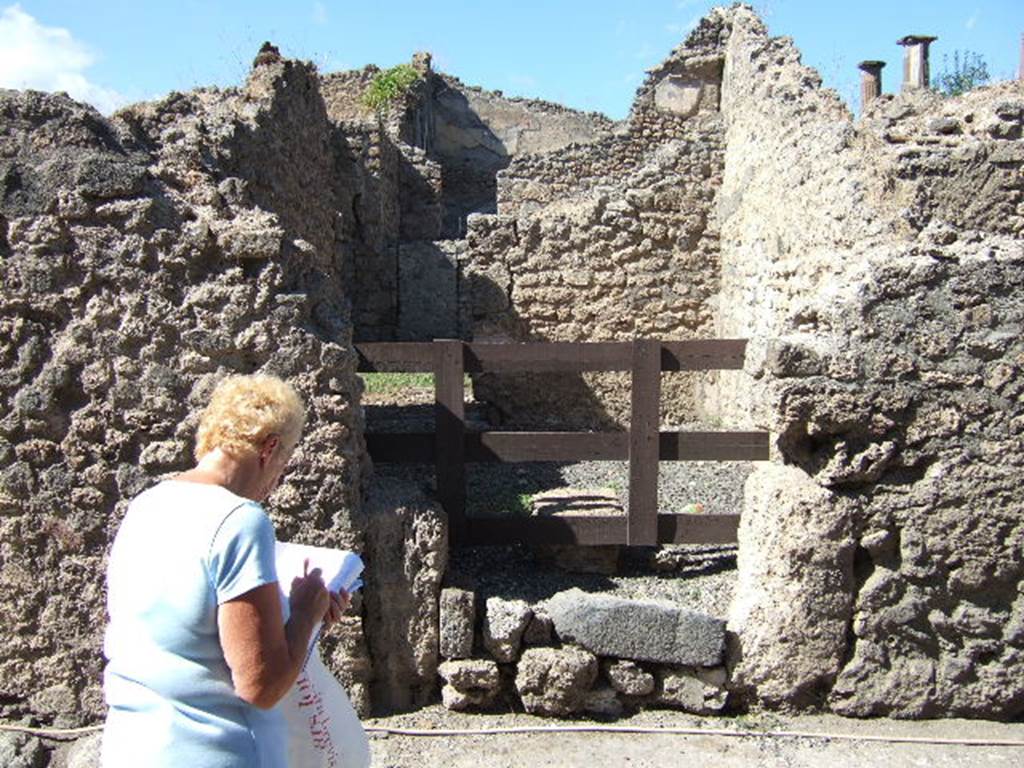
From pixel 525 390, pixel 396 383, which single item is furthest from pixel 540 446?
pixel 396 383

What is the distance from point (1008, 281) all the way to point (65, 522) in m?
4.12

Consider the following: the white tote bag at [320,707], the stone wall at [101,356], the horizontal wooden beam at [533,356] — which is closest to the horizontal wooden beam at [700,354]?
the horizontal wooden beam at [533,356]

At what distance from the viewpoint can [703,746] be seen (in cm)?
418

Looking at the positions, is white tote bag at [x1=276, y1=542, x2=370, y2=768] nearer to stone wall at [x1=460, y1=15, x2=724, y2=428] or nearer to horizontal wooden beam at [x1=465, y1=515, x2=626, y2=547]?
horizontal wooden beam at [x1=465, y1=515, x2=626, y2=547]

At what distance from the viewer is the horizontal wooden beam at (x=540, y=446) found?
4734mm

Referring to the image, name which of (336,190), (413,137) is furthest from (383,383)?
(413,137)

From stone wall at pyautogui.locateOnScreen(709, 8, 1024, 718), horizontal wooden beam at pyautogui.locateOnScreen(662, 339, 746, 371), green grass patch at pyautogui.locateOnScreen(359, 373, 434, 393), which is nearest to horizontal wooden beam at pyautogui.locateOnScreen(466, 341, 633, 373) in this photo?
horizontal wooden beam at pyautogui.locateOnScreen(662, 339, 746, 371)

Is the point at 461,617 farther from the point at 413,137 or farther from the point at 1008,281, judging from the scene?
the point at 413,137

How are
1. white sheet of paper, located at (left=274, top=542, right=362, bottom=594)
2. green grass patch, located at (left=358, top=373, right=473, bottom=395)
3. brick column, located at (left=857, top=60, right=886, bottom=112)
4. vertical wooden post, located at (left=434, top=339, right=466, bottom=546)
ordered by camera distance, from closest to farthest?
1. white sheet of paper, located at (left=274, top=542, right=362, bottom=594)
2. vertical wooden post, located at (left=434, top=339, right=466, bottom=546)
3. green grass patch, located at (left=358, top=373, right=473, bottom=395)
4. brick column, located at (left=857, top=60, right=886, bottom=112)

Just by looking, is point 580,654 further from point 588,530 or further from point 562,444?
point 562,444

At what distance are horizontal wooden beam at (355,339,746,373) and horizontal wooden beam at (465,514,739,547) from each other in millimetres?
753

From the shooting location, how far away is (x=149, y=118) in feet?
15.4

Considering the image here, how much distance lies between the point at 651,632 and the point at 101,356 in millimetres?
2665

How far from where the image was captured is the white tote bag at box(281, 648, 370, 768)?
8.61 feet
